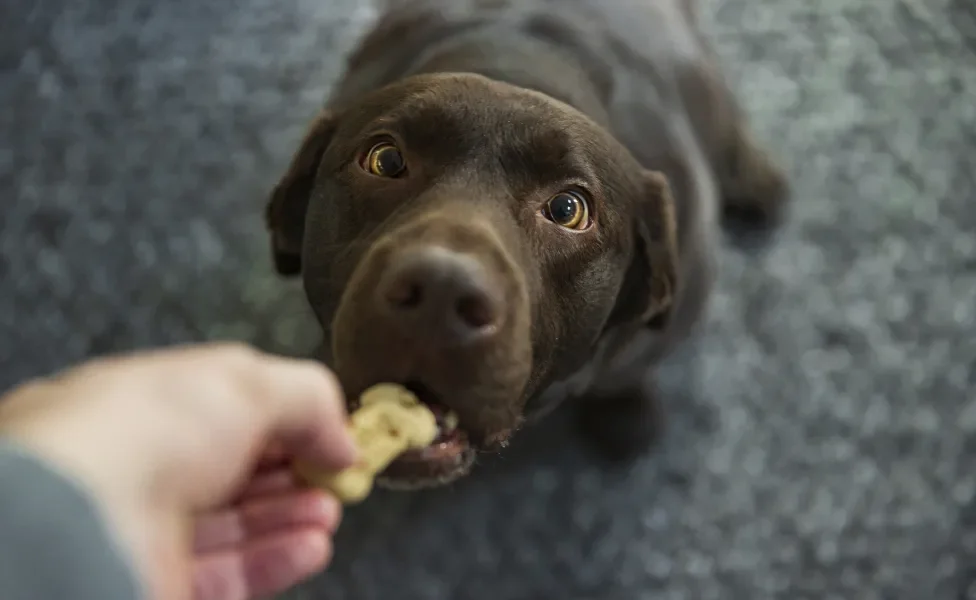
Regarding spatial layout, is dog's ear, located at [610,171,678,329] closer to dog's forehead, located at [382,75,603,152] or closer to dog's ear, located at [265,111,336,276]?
dog's forehead, located at [382,75,603,152]

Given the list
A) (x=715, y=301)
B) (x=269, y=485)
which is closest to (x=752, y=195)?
(x=715, y=301)

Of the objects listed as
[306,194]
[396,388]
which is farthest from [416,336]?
[306,194]

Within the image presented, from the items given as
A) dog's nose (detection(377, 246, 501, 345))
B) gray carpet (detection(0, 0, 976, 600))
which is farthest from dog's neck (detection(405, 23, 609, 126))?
gray carpet (detection(0, 0, 976, 600))

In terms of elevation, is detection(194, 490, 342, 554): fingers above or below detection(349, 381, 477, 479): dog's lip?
Result: above

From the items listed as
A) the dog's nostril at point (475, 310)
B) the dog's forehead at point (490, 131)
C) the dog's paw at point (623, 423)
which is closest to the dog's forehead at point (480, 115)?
the dog's forehead at point (490, 131)

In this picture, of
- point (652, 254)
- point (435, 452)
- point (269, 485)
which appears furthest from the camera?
point (652, 254)

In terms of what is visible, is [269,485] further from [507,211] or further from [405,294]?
[507,211]

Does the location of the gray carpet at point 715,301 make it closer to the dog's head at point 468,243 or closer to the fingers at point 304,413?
the dog's head at point 468,243
